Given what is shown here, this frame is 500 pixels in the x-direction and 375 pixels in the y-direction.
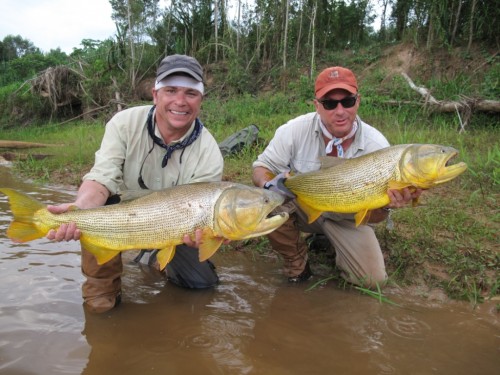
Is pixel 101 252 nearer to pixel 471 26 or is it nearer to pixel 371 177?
pixel 371 177

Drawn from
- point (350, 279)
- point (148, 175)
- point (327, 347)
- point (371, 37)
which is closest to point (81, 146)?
point (148, 175)

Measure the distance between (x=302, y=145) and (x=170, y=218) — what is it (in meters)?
1.62

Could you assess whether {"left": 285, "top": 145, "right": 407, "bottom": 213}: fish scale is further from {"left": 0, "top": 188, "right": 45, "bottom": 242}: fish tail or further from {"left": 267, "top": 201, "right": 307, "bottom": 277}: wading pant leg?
{"left": 0, "top": 188, "right": 45, "bottom": 242}: fish tail

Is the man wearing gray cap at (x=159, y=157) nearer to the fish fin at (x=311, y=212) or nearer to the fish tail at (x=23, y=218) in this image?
the fish tail at (x=23, y=218)

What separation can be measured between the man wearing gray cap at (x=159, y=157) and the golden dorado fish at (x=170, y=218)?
0.38 meters

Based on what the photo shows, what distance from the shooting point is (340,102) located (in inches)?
132

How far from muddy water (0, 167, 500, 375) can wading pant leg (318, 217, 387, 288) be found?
0.16 m

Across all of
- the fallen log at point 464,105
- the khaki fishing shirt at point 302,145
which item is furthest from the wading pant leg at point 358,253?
the fallen log at point 464,105

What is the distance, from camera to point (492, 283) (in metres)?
3.27

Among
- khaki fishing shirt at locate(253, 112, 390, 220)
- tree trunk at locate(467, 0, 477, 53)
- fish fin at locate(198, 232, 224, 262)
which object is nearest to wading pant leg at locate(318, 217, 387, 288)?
khaki fishing shirt at locate(253, 112, 390, 220)

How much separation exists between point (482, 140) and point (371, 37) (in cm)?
1111

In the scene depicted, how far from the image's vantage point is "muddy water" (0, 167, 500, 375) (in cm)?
240

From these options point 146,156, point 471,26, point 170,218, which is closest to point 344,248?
point 170,218

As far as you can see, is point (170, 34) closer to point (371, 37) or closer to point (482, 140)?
point (371, 37)
